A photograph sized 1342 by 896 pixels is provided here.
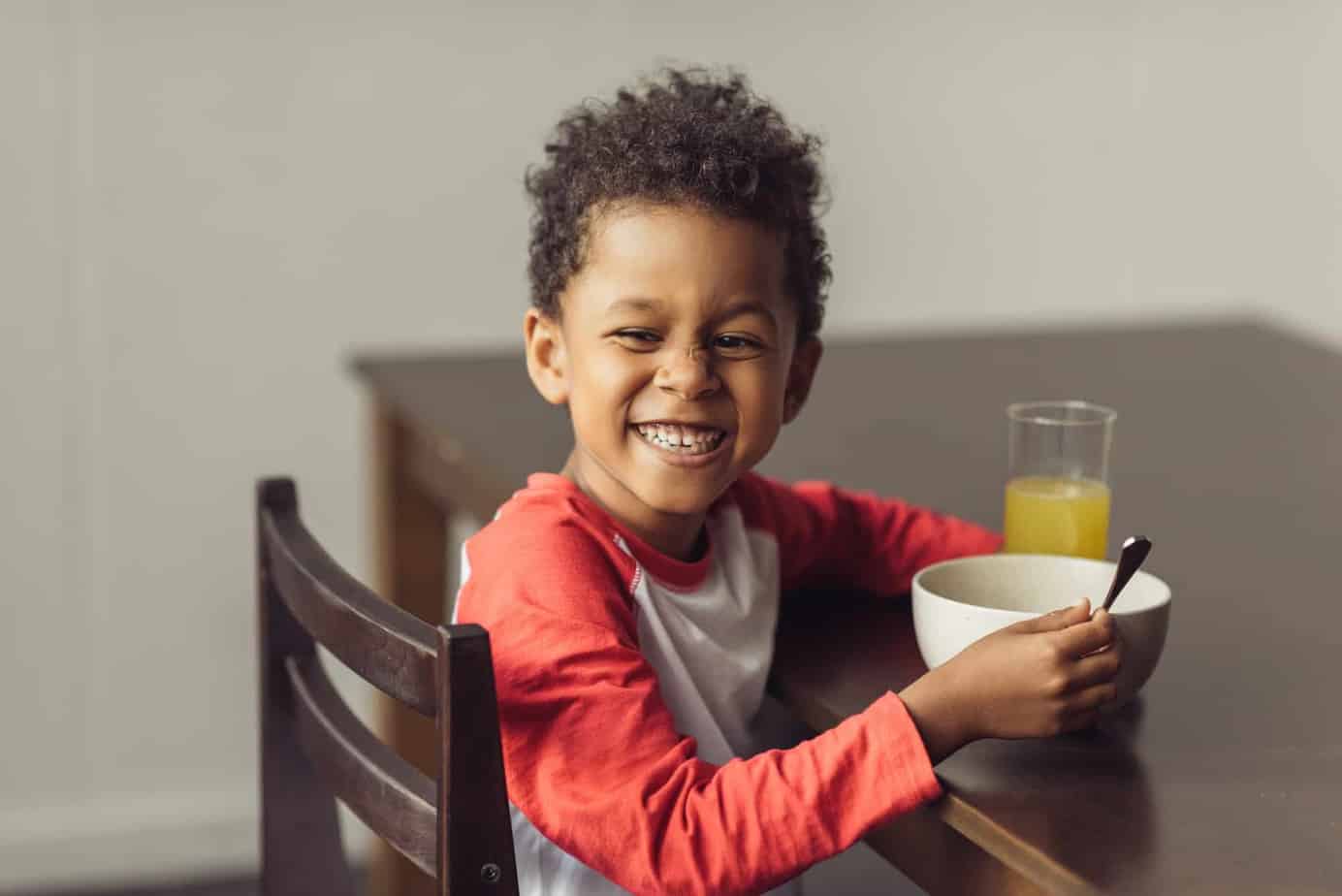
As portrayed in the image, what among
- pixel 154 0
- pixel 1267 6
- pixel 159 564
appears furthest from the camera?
pixel 1267 6

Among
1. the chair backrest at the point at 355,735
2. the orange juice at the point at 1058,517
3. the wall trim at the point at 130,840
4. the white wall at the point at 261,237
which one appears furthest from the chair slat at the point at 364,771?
the wall trim at the point at 130,840

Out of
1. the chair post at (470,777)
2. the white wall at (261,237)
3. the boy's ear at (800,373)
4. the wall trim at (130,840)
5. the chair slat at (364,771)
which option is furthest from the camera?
the wall trim at (130,840)

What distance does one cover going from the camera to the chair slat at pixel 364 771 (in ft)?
3.50

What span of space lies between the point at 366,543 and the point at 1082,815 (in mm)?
1938

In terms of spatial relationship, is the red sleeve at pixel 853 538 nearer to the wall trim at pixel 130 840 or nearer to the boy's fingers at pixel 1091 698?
the boy's fingers at pixel 1091 698

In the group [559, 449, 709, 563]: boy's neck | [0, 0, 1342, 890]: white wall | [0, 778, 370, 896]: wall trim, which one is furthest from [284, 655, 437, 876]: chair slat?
[0, 778, 370, 896]: wall trim

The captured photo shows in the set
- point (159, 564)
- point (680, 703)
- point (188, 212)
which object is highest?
point (188, 212)

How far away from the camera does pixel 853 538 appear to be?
1.38m

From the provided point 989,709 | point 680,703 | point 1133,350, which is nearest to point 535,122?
point 1133,350

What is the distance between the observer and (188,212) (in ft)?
8.66

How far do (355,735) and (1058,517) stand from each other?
0.50 meters

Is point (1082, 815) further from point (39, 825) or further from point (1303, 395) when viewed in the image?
point (39, 825)

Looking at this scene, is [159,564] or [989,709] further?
[159,564]

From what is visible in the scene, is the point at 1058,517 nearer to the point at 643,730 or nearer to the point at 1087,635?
the point at 1087,635
